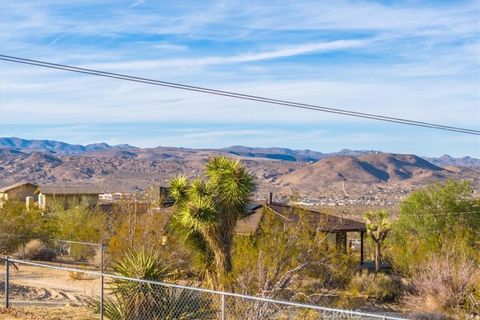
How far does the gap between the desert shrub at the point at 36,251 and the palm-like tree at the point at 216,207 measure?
54.2ft

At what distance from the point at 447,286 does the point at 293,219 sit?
6.15 metres

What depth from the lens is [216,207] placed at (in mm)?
22078

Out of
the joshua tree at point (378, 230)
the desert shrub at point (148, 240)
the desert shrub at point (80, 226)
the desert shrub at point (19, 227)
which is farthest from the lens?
the joshua tree at point (378, 230)

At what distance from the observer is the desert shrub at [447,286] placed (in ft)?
86.7

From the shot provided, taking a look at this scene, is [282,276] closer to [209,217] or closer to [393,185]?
[209,217]

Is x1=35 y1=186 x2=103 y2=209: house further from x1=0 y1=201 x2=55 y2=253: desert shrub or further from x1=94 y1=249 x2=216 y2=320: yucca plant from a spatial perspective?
x1=94 y1=249 x2=216 y2=320: yucca plant

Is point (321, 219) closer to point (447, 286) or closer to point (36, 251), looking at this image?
point (447, 286)

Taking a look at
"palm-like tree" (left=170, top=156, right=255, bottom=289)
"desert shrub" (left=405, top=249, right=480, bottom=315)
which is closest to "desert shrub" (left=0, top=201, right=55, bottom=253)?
"palm-like tree" (left=170, top=156, right=255, bottom=289)

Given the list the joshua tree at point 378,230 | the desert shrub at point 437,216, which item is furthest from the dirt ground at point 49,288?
the desert shrub at point 437,216

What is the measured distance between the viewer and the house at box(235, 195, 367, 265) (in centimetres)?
2800

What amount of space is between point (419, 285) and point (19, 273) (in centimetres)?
1716

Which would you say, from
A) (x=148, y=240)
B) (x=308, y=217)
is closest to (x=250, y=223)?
(x=148, y=240)

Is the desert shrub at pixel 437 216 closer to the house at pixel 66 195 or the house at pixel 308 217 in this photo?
the house at pixel 308 217

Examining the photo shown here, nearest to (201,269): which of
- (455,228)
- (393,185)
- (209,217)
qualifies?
(209,217)
